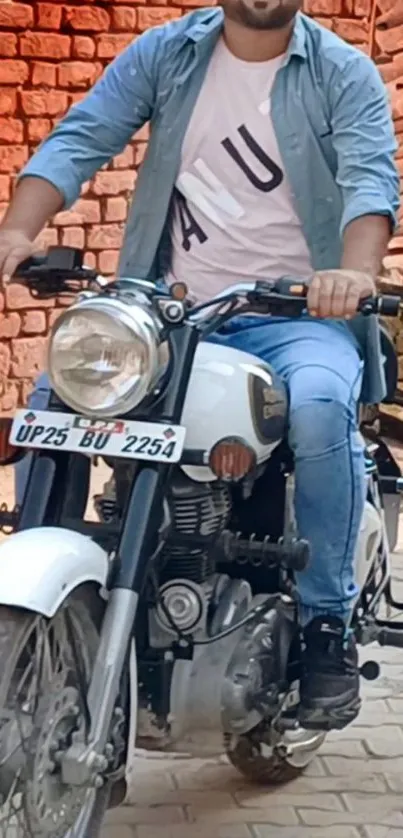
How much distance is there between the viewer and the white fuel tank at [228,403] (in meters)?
2.81

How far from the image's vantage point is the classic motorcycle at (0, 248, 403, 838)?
2.60 meters

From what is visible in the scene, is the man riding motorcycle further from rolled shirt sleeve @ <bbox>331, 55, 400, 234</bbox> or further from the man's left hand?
the man's left hand

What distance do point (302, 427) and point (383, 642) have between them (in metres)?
0.89

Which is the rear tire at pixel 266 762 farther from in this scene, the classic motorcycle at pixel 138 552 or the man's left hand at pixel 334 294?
the man's left hand at pixel 334 294

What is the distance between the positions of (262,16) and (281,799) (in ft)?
5.84

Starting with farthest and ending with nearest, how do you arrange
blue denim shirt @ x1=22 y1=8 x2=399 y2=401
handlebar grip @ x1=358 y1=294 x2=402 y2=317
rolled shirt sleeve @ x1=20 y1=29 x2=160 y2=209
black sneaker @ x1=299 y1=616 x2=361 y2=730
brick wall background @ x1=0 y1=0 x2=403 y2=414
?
brick wall background @ x1=0 y1=0 x2=403 y2=414 → rolled shirt sleeve @ x1=20 y1=29 x2=160 y2=209 → blue denim shirt @ x1=22 y1=8 x2=399 y2=401 → black sneaker @ x1=299 y1=616 x2=361 y2=730 → handlebar grip @ x1=358 y1=294 x2=402 y2=317

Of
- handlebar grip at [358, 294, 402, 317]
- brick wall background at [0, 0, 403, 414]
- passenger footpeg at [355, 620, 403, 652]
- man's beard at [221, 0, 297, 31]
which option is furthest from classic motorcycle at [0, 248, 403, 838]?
brick wall background at [0, 0, 403, 414]

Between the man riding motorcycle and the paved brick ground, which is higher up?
the man riding motorcycle

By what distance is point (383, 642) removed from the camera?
3.64 m

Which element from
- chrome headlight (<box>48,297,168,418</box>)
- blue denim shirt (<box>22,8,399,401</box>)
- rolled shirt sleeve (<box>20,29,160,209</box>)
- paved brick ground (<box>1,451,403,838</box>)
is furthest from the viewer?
paved brick ground (<box>1,451,403,838</box>)

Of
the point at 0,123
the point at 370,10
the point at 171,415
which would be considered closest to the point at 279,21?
the point at 171,415

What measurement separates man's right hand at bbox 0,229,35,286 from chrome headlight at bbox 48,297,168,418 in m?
0.35

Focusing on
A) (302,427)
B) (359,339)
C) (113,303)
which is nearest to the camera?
(113,303)

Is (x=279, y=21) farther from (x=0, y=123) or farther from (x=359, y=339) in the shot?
(x=0, y=123)
